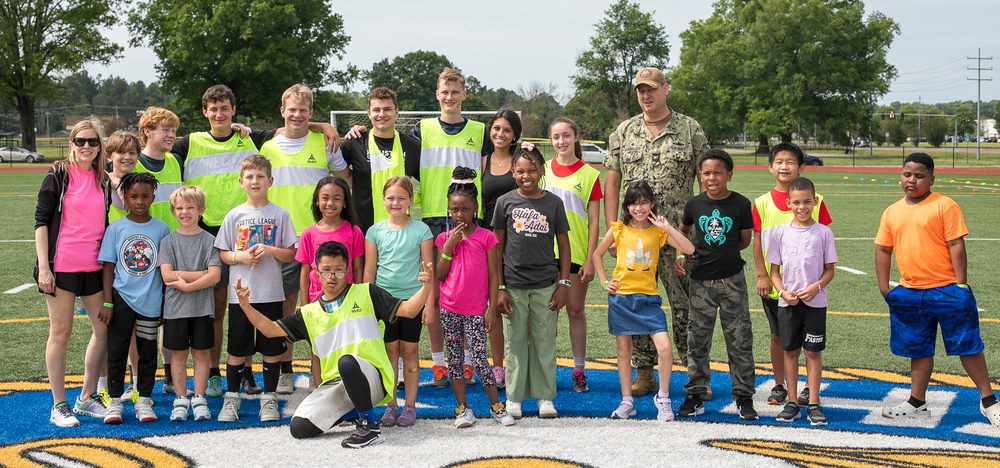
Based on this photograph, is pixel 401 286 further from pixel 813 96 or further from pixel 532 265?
pixel 813 96

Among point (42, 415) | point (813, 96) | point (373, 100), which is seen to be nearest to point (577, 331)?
point (373, 100)

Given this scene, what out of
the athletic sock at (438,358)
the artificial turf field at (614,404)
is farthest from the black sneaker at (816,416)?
the athletic sock at (438,358)

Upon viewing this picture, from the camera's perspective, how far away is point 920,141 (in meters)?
108

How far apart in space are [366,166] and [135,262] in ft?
5.26

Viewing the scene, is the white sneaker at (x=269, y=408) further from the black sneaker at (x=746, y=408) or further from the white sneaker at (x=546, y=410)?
the black sneaker at (x=746, y=408)

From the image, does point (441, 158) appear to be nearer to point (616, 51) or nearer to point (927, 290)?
point (927, 290)

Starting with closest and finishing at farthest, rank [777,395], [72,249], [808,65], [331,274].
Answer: [331,274], [72,249], [777,395], [808,65]

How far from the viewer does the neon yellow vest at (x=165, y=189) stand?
579 centimetres

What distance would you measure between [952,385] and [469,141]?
3.65 metres

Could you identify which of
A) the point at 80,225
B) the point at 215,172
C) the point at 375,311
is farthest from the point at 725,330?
the point at 80,225

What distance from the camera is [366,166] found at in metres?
6.18

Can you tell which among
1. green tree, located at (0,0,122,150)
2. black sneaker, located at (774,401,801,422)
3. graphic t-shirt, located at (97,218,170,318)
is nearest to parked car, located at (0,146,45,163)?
green tree, located at (0,0,122,150)

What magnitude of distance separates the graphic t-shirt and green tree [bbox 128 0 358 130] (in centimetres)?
4501

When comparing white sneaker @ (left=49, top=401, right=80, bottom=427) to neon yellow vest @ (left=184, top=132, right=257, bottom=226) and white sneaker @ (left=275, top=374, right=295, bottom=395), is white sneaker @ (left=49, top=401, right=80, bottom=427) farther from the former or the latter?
neon yellow vest @ (left=184, top=132, right=257, bottom=226)
